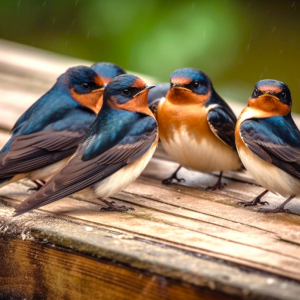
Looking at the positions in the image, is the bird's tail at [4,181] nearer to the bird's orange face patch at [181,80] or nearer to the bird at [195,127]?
the bird at [195,127]

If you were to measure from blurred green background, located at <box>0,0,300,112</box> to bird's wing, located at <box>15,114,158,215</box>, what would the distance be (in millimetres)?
3919

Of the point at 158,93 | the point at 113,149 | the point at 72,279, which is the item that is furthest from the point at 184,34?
the point at 72,279

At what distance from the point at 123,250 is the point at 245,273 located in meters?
0.51

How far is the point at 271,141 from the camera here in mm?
3746

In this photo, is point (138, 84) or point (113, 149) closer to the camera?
point (113, 149)

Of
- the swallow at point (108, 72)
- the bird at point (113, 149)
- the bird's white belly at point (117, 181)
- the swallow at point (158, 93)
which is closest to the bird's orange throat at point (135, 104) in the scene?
the bird at point (113, 149)

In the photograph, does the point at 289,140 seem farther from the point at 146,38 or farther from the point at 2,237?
the point at 146,38

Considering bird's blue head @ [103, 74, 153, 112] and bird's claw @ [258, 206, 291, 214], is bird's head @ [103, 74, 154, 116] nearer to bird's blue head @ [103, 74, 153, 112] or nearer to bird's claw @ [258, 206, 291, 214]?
bird's blue head @ [103, 74, 153, 112]

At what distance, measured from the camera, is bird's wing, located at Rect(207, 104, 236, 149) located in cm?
429

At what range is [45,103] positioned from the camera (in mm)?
4234

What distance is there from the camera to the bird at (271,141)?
3648mm

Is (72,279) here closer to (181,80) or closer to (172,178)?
(172,178)

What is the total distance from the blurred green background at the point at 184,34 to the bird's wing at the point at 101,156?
392 centimetres

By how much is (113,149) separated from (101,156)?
80 mm
